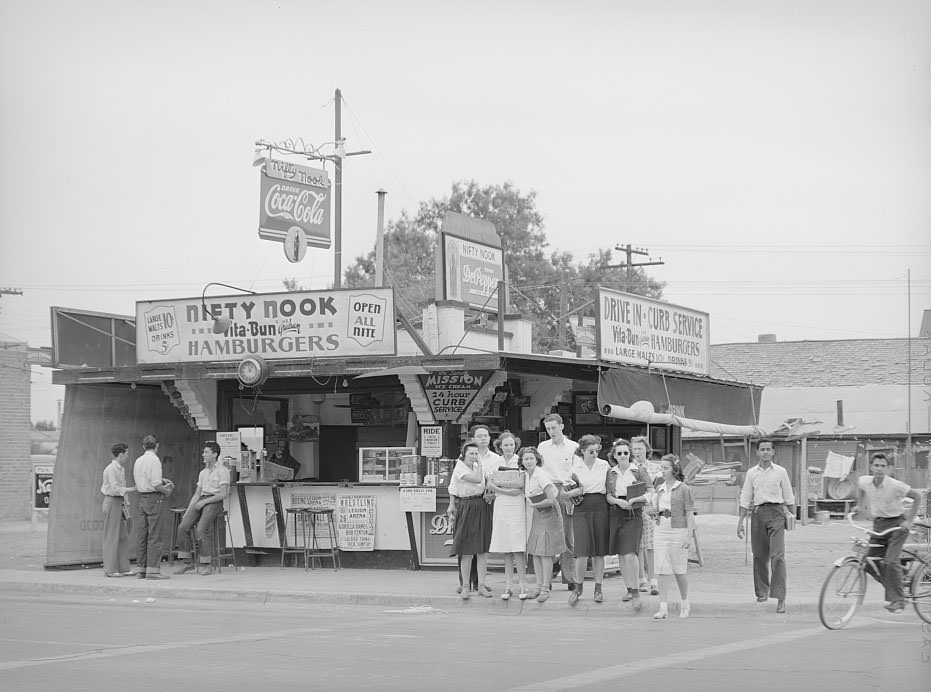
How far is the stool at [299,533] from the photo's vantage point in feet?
58.2

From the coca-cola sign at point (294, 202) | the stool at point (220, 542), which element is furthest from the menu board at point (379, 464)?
the coca-cola sign at point (294, 202)

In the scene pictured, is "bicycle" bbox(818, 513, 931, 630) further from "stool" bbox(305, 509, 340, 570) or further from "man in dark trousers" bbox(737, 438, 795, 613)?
"stool" bbox(305, 509, 340, 570)

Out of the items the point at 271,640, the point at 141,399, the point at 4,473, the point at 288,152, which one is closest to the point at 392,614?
the point at 271,640

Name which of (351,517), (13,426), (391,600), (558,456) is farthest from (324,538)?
(13,426)

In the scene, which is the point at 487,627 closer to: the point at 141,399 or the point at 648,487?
the point at 648,487

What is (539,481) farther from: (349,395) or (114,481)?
(349,395)

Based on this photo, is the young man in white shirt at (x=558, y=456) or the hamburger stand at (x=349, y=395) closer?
the young man in white shirt at (x=558, y=456)

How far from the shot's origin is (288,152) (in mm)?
30109

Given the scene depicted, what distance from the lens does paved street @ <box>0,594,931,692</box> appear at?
29.0ft

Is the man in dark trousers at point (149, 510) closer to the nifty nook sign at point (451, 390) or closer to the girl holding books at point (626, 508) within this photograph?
the nifty nook sign at point (451, 390)

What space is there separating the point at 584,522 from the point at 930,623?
3.93 m

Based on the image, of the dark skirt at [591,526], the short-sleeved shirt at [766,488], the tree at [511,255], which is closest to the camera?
the short-sleeved shirt at [766,488]

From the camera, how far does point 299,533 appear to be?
59.5 ft

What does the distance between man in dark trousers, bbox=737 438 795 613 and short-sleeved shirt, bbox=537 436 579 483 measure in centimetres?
204
